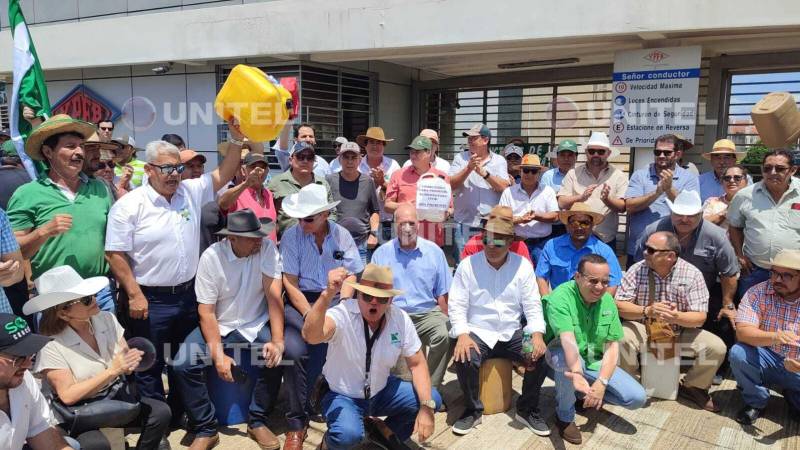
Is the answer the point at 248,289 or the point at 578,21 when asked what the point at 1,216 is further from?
the point at 578,21

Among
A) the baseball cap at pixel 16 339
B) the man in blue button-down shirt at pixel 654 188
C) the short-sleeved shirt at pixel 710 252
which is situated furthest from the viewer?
the man in blue button-down shirt at pixel 654 188

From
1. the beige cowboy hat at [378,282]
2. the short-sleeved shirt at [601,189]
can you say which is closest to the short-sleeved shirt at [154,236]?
the beige cowboy hat at [378,282]

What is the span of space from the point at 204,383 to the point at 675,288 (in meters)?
3.58

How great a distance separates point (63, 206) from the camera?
11.5ft

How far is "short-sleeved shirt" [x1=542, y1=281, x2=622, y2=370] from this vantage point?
154 inches

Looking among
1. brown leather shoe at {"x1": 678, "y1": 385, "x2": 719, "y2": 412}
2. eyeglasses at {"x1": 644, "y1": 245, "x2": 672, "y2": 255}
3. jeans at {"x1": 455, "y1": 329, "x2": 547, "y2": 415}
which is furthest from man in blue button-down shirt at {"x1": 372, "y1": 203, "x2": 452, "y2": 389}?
brown leather shoe at {"x1": 678, "y1": 385, "x2": 719, "y2": 412}

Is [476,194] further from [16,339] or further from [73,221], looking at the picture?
[16,339]

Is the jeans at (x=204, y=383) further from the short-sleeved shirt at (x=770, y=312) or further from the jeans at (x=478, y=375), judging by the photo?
the short-sleeved shirt at (x=770, y=312)

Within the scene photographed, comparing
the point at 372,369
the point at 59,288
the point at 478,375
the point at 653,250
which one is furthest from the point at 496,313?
the point at 59,288

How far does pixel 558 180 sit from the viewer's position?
597 centimetres

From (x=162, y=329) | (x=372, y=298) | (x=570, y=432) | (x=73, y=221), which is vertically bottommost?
(x=570, y=432)

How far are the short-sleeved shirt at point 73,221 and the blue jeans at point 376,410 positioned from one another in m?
1.80

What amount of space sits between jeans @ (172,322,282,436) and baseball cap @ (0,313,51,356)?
1255 millimetres

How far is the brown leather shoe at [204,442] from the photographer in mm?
3559
